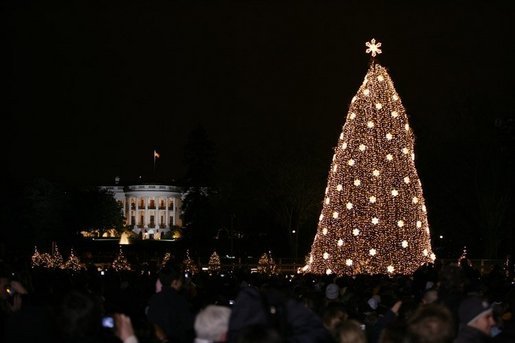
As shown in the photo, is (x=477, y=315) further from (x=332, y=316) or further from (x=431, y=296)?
(x=431, y=296)

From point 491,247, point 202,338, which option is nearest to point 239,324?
point 202,338

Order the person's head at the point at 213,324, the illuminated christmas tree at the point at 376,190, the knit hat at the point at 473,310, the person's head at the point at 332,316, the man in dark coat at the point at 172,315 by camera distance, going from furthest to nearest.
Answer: the illuminated christmas tree at the point at 376,190
the man in dark coat at the point at 172,315
the person's head at the point at 332,316
the knit hat at the point at 473,310
the person's head at the point at 213,324

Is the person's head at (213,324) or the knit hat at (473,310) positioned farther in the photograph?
Result: the knit hat at (473,310)

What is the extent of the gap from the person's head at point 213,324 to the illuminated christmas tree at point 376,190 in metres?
21.4

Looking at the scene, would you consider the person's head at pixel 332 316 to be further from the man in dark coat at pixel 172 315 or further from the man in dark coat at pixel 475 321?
the man in dark coat at pixel 172 315

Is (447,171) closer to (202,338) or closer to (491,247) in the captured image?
(491,247)

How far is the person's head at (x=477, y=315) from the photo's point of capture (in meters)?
8.24

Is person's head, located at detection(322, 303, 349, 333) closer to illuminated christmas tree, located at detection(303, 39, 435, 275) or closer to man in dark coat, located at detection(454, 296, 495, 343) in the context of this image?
man in dark coat, located at detection(454, 296, 495, 343)

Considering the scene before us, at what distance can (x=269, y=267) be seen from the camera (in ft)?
124

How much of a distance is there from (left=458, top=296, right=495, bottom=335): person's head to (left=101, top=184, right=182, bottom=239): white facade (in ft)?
579

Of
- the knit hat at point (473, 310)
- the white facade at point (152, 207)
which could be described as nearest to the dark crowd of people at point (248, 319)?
the knit hat at point (473, 310)

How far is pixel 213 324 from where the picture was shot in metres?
7.35

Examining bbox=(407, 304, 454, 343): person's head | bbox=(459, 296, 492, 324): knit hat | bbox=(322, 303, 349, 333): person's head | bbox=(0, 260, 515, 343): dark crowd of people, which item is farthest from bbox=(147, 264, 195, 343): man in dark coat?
bbox=(407, 304, 454, 343): person's head

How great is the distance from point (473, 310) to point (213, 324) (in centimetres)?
237
